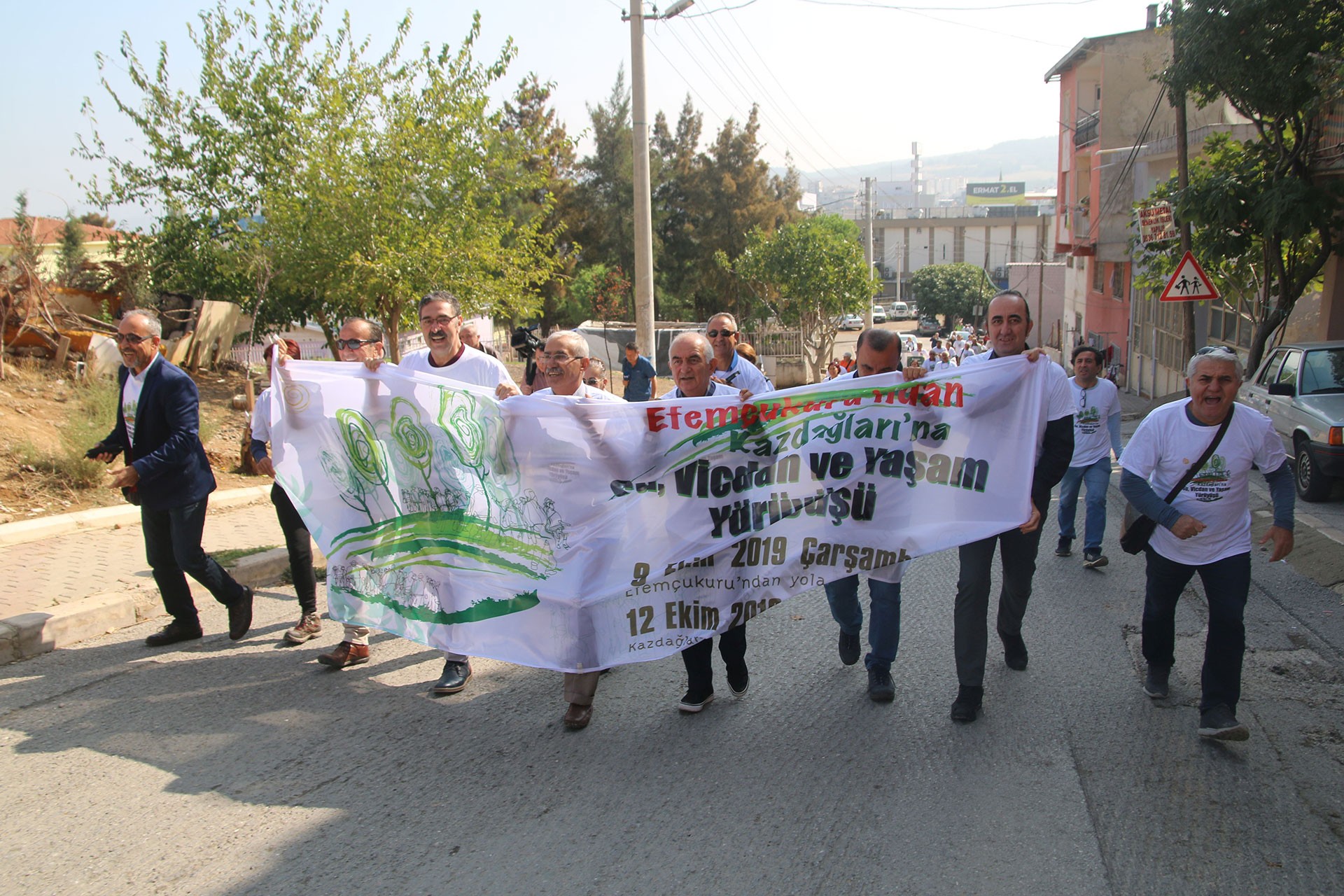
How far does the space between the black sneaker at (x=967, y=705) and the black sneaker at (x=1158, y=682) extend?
0.91 metres

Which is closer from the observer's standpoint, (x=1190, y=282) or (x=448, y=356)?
(x=448, y=356)

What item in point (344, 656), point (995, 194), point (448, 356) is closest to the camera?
point (344, 656)

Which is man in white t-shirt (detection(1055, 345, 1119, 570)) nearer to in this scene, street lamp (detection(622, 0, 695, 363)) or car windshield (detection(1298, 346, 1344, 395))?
car windshield (detection(1298, 346, 1344, 395))

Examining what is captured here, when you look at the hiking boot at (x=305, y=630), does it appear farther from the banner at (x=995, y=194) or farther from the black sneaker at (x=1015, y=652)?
the banner at (x=995, y=194)

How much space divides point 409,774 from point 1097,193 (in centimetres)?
3549

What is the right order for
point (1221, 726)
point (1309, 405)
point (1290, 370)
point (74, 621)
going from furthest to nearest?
point (1290, 370), point (1309, 405), point (74, 621), point (1221, 726)

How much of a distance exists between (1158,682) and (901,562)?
140 centimetres

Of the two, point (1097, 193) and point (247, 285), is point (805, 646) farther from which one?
point (1097, 193)

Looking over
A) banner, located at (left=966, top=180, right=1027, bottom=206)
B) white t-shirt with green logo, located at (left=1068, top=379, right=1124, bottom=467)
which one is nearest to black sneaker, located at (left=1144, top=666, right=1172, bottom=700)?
white t-shirt with green logo, located at (left=1068, top=379, right=1124, bottom=467)

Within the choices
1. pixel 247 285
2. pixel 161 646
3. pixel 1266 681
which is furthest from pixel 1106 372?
pixel 161 646

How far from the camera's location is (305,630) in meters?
5.96

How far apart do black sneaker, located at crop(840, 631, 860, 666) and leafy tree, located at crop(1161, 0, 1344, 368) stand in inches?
475

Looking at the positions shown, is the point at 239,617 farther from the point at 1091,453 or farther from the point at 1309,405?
the point at 1309,405

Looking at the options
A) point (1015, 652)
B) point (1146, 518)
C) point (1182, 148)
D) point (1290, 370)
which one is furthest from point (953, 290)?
point (1146, 518)
